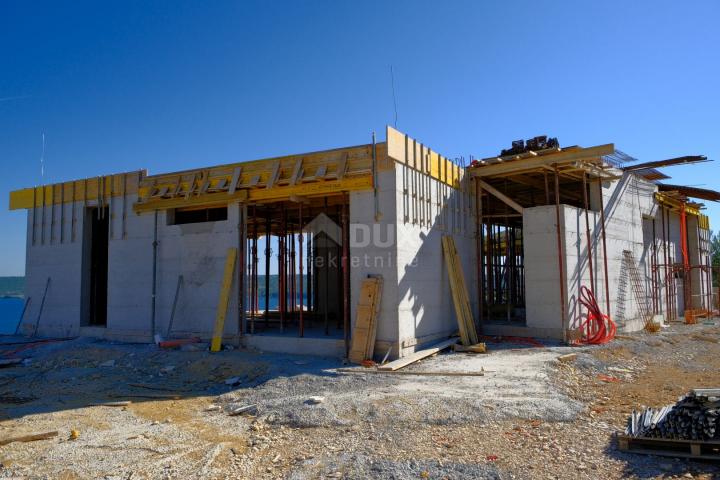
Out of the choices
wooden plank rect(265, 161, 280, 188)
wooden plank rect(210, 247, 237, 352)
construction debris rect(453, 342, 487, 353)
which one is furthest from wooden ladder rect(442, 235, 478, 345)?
wooden plank rect(210, 247, 237, 352)

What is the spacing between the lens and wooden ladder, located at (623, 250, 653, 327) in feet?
57.6

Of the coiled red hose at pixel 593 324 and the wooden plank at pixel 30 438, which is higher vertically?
the coiled red hose at pixel 593 324

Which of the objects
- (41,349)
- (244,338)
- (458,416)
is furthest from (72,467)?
(41,349)

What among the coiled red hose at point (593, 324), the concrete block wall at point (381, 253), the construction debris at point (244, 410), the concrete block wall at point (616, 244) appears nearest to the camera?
the construction debris at point (244, 410)

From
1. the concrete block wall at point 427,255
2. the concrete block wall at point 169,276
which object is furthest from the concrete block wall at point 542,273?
the concrete block wall at point 169,276

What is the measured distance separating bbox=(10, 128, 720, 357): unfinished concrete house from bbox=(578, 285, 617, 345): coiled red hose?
0.25 metres

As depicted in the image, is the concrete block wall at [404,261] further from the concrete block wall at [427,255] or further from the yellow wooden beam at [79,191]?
the yellow wooden beam at [79,191]

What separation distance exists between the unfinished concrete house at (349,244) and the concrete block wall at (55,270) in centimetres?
5

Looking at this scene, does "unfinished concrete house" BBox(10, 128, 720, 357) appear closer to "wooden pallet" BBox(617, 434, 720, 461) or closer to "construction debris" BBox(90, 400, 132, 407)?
"construction debris" BBox(90, 400, 132, 407)

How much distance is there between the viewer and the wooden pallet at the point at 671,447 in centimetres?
564

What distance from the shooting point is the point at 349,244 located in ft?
41.0

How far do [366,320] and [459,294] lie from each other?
3796mm

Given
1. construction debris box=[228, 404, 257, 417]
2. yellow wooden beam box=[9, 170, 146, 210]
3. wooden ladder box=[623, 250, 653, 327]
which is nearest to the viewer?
construction debris box=[228, 404, 257, 417]

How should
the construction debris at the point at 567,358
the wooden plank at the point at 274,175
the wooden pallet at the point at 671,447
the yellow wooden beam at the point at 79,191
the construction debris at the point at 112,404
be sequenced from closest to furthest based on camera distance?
the wooden pallet at the point at 671,447
the construction debris at the point at 112,404
the construction debris at the point at 567,358
the wooden plank at the point at 274,175
the yellow wooden beam at the point at 79,191
